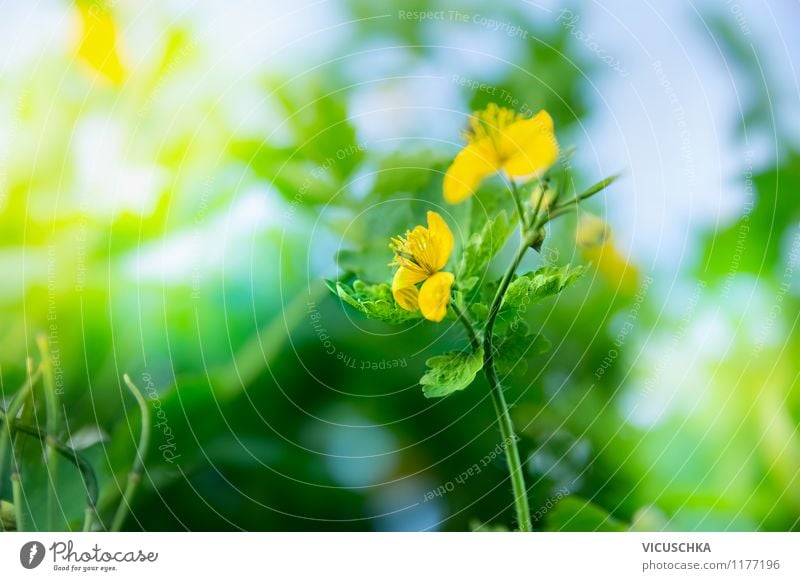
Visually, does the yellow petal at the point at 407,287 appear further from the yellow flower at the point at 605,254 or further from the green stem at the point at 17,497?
the green stem at the point at 17,497

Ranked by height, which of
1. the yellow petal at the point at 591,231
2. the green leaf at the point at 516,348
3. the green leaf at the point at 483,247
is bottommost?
the green leaf at the point at 516,348

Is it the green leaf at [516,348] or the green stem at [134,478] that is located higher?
the green leaf at [516,348]

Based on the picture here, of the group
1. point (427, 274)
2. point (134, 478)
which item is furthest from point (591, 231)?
point (134, 478)

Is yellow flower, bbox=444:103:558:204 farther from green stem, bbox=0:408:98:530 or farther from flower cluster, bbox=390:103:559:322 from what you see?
green stem, bbox=0:408:98:530

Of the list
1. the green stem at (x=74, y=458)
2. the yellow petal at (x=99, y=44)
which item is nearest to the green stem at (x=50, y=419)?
the green stem at (x=74, y=458)

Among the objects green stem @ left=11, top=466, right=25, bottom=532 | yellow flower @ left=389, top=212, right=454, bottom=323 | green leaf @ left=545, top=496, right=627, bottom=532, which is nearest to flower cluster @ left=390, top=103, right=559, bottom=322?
yellow flower @ left=389, top=212, right=454, bottom=323

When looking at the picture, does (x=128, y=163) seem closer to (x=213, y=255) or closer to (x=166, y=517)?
(x=213, y=255)
